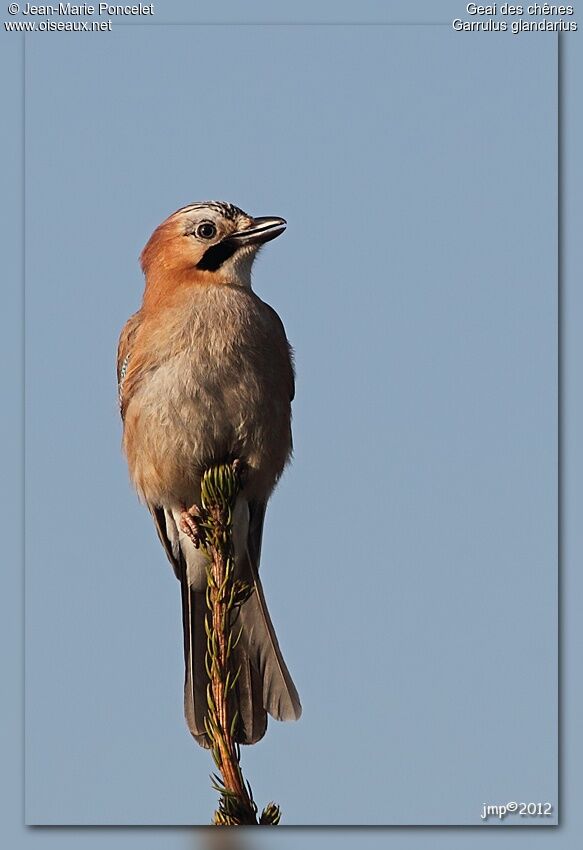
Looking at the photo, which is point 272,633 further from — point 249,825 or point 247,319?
point 249,825

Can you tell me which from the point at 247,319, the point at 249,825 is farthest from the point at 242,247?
the point at 249,825

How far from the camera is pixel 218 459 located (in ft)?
21.9

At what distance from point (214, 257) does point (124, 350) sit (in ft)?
2.12

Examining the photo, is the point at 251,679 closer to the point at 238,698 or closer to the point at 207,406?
the point at 238,698

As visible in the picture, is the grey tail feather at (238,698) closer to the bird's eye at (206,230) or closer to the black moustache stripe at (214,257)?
the black moustache stripe at (214,257)

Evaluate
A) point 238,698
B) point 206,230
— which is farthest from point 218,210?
point 238,698

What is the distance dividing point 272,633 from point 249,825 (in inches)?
78.7

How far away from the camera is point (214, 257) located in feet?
23.4

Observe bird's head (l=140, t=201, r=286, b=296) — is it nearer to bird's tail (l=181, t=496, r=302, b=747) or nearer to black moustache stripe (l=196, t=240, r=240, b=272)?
black moustache stripe (l=196, t=240, r=240, b=272)

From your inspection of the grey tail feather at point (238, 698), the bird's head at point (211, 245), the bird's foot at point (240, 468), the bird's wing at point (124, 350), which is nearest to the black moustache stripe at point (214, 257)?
the bird's head at point (211, 245)

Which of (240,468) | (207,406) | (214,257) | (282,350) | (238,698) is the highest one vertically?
(214,257)

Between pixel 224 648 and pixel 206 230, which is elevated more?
pixel 206 230

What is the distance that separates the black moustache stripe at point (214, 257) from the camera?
7.10 m

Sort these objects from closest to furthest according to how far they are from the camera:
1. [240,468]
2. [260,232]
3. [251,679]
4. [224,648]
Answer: [224,648]
[251,679]
[240,468]
[260,232]
